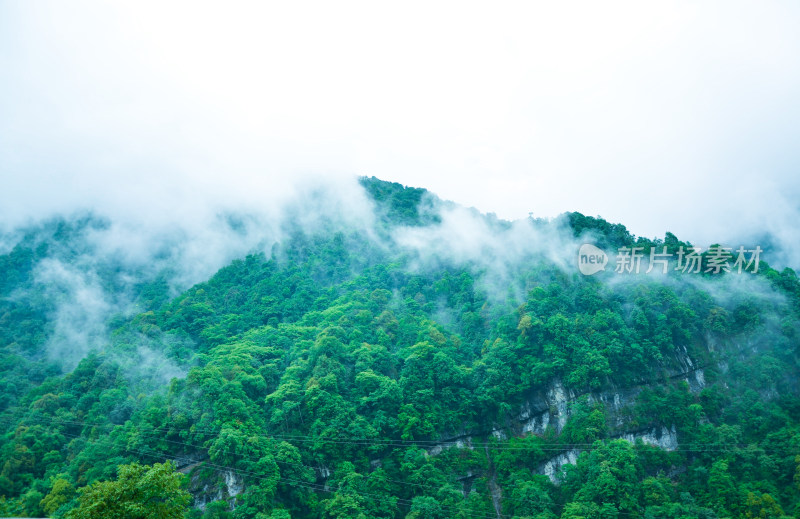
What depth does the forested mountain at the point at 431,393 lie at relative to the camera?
30.0 metres

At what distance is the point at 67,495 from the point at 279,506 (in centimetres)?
1203

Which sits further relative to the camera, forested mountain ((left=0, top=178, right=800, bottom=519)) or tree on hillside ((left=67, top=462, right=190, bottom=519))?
forested mountain ((left=0, top=178, right=800, bottom=519))

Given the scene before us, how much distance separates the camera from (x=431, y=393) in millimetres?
36969

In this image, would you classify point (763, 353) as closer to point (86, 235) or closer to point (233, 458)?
point (233, 458)

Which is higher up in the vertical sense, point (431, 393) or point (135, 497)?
point (431, 393)

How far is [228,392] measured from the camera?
33.4 metres

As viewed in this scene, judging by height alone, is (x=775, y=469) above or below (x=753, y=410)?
below

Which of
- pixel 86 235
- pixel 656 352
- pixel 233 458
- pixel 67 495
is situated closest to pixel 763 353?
pixel 656 352

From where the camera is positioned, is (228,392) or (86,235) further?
(86,235)

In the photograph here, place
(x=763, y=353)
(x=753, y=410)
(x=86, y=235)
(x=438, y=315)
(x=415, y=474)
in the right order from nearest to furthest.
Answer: (x=415, y=474), (x=753, y=410), (x=763, y=353), (x=438, y=315), (x=86, y=235)

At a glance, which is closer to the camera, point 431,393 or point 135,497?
point 135,497

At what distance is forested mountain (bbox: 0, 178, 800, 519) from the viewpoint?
29953 mm

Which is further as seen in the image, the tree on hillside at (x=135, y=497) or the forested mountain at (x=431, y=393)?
the forested mountain at (x=431, y=393)

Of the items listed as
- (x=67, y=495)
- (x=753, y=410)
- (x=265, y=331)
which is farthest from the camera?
(x=265, y=331)
